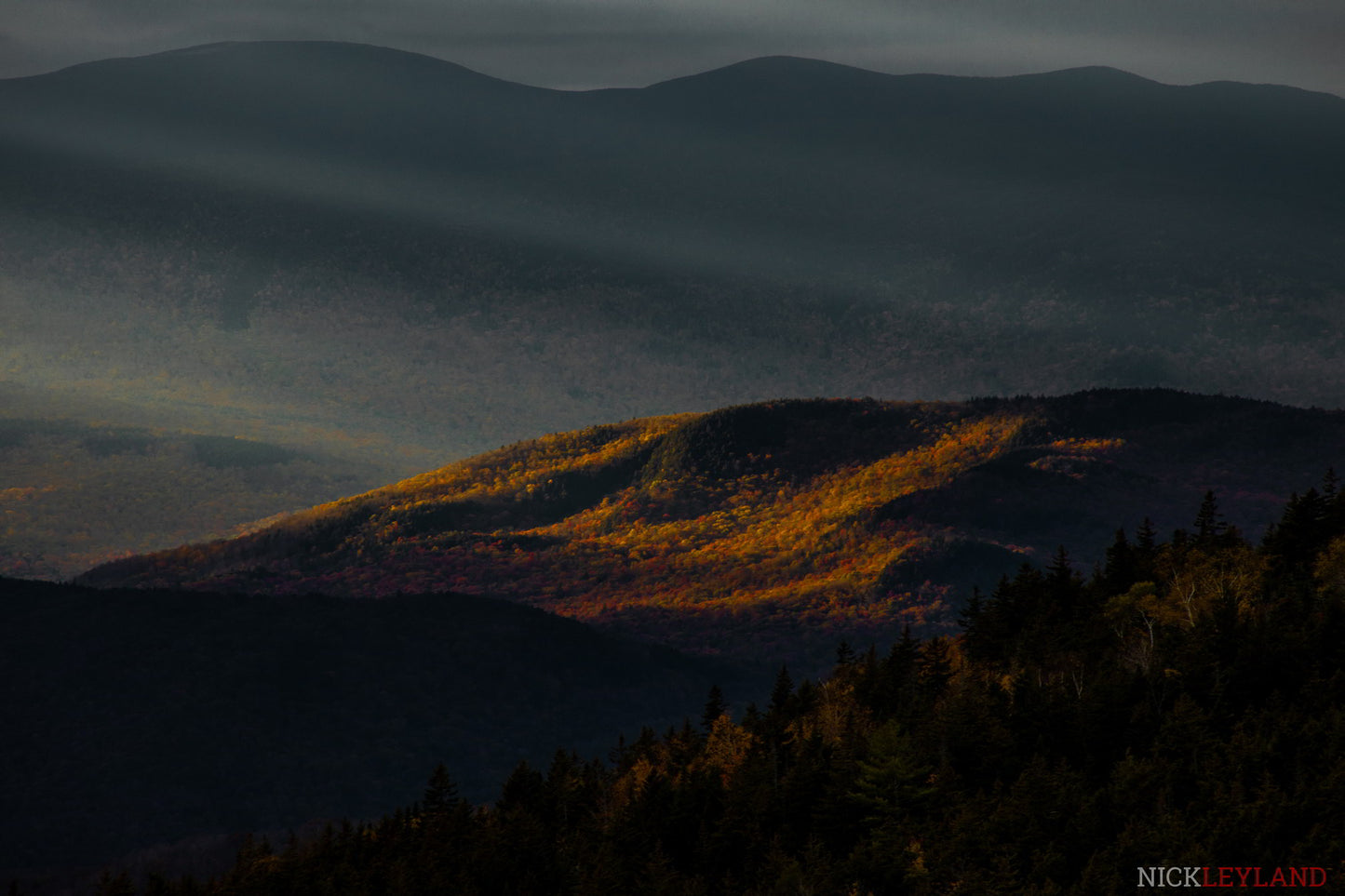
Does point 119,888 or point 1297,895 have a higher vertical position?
point 1297,895

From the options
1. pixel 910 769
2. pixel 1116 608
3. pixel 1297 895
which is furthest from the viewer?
pixel 1116 608

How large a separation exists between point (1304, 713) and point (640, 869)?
53.6m

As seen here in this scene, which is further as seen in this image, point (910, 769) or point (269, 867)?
point (269, 867)

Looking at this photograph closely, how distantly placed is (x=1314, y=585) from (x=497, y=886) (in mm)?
78409

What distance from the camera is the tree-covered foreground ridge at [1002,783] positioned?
110m

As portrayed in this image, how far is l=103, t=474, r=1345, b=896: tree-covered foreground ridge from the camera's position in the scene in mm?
109938

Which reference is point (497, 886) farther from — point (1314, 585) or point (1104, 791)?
point (1314, 585)

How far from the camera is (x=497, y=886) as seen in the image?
129 meters

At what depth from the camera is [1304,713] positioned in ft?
415

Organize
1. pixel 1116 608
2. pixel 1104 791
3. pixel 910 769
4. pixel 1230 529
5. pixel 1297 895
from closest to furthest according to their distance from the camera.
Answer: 1. pixel 1297 895
2. pixel 1104 791
3. pixel 910 769
4. pixel 1116 608
5. pixel 1230 529

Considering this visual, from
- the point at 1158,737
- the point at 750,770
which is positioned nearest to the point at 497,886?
the point at 750,770

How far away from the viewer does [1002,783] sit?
Answer: 413ft

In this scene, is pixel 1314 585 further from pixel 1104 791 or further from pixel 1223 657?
pixel 1104 791

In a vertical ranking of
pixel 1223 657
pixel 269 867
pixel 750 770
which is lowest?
pixel 269 867
